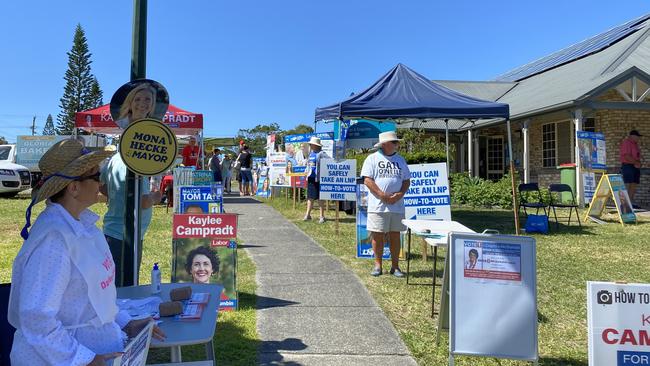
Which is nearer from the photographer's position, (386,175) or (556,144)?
(386,175)

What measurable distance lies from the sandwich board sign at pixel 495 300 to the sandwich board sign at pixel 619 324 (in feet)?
1.30

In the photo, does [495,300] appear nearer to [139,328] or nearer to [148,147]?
[139,328]

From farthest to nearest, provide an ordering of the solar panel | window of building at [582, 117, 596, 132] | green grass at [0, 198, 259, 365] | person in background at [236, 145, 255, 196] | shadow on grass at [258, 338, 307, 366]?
the solar panel, person in background at [236, 145, 255, 196], window of building at [582, 117, 596, 132], green grass at [0, 198, 259, 365], shadow on grass at [258, 338, 307, 366]

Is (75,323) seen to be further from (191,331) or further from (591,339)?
(591,339)

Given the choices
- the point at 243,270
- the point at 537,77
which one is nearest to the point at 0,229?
the point at 243,270

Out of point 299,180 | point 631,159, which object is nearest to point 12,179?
point 299,180

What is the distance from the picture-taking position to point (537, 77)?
21734mm

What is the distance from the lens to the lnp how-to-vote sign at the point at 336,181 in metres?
9.23

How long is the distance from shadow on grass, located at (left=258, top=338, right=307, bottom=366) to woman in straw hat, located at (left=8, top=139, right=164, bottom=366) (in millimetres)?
1786

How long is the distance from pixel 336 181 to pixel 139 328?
7272 mm

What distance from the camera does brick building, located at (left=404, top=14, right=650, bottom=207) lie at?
1369 centimetres

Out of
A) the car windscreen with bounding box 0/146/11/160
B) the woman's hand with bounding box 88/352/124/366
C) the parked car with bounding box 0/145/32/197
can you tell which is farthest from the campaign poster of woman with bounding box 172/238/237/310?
the car windscreen with bounding box 0/146/11/160

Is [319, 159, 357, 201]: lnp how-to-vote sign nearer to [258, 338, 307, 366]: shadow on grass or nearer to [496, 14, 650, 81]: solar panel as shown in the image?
[258, 338, 307, 366]: shadow on grass

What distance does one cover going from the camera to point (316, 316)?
4582mm
